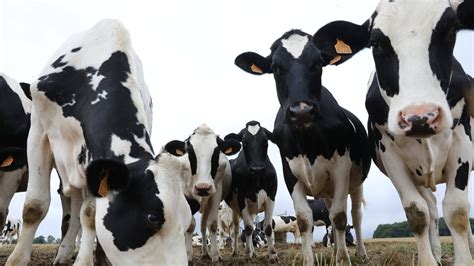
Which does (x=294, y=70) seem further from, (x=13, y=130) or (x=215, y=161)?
(x=215, y=161)

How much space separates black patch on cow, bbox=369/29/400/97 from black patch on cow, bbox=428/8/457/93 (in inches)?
11.8

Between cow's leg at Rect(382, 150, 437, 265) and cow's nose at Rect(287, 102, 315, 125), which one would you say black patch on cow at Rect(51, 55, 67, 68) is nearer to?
cow's nose at Rect(287, 102, 315, 125)

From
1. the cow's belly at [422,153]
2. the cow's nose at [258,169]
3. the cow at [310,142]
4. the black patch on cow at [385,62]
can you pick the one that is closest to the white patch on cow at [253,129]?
the cow's nose at [258,169]

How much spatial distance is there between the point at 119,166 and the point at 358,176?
442 centimetres

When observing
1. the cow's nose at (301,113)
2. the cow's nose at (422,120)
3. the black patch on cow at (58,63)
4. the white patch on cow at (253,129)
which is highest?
the white patch on cow at (253,129)

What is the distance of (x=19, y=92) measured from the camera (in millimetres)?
8695

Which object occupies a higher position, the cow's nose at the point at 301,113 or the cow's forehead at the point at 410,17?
the cow's forehead at the point at 410,17

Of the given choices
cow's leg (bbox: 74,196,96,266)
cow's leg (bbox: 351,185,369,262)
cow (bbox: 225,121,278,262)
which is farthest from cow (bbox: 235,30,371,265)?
cow (bbox: 225,121,278,262)

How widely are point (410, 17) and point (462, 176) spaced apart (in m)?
1.69

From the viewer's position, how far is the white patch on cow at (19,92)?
844 cm

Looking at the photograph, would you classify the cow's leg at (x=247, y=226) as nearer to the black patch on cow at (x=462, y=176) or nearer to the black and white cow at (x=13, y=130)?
the black and white cow at (x=13, y=130)

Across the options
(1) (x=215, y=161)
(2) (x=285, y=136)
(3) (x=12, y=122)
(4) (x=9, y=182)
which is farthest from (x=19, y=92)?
(2) (x=285, y=136)

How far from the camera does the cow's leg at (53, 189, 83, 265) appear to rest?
668 cm

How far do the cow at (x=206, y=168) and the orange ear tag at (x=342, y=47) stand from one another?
14.9ft
